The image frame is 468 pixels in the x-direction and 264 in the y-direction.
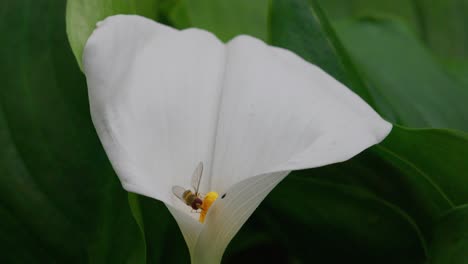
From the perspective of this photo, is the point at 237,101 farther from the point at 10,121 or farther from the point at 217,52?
the point at 10,121

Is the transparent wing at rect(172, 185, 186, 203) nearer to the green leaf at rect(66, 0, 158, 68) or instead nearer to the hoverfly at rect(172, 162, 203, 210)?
the hoverfly at rect(172, 162, 203, 210)

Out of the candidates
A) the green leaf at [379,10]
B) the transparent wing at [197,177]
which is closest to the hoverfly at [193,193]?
the transparent wing at [197,177]

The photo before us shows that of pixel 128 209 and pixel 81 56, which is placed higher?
pixel 81 56

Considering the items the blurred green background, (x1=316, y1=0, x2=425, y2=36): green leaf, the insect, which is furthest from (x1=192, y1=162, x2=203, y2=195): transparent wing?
(x1=316, y1=0, x2=425, y2=36): green leaf

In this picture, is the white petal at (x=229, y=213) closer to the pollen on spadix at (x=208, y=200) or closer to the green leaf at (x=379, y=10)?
the pollen on spadix at (x=208, y=200)

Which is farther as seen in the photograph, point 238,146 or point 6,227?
point 6,227

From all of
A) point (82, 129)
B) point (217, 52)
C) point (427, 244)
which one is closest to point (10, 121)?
point (82, 129)
